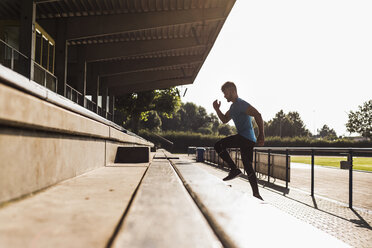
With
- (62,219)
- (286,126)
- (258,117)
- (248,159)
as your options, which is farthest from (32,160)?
(286,126)

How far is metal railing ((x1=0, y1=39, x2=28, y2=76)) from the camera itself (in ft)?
28.8

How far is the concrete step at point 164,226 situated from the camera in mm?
821

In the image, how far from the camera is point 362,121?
73500mm

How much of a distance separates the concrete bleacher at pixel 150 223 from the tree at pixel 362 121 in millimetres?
82269

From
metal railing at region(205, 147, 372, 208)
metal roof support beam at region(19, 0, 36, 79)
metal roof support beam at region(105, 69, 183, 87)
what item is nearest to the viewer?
metal railing at region(205, 147, 372, 208)

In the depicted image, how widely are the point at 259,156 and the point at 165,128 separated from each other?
276ft

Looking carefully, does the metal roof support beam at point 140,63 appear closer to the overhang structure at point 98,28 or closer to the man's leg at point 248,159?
the overhang structure at point 98,28

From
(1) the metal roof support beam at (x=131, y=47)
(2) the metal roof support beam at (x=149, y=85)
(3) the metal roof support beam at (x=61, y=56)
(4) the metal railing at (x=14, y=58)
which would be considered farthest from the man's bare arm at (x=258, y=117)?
(2) the metal roof support beam at (x=149, y=85)

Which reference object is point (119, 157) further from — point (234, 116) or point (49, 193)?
point (49, 193)

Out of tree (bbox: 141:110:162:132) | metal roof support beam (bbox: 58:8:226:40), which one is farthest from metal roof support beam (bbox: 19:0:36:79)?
tree (bbox: 141:110:162:132)

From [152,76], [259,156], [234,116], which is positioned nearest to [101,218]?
[234,116]

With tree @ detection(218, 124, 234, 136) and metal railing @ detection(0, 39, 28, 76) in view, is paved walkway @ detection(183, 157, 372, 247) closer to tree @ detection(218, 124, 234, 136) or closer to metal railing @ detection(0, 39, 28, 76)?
metal railing @ detection(0, 39, 28, 76)

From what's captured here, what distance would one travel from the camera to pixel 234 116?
494 cm

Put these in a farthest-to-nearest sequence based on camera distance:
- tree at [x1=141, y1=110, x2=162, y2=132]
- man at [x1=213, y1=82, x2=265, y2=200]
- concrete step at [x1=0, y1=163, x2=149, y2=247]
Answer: tree at [x1=141, y1=110, x2=162, y2=132] → man at [x1=213, y1=82, x2=265, y2=200] → concrete step at [x1=0, y1=163, x2=149, y2=247]
